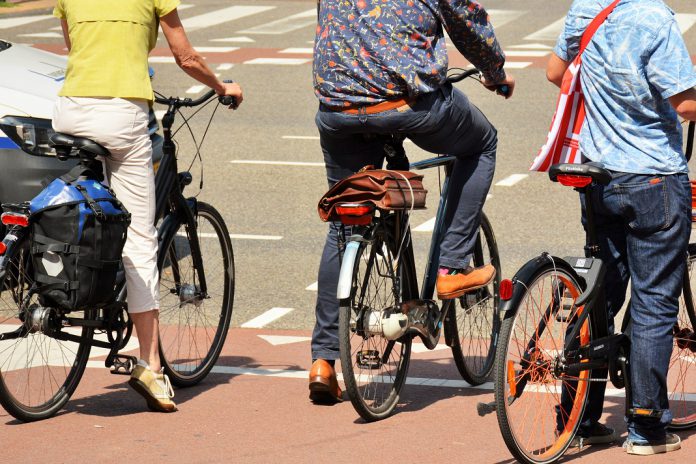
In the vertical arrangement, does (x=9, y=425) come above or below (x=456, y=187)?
below

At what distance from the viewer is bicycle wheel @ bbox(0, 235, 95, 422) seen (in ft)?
17.8

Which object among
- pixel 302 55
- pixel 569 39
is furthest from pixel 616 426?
pixel 302 55

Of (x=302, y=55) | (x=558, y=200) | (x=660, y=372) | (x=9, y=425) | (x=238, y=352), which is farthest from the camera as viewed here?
(x=302, y=55)

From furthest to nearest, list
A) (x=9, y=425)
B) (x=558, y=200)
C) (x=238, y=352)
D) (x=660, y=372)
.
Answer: (x=558, y=200), (x=238, y=352), (x=9, y=425), (x=660, y=372)

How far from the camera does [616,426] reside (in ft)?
18.5

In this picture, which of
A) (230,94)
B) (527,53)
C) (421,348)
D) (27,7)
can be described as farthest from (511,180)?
(27,7)

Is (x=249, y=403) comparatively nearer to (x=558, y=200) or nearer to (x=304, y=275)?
(x=304, y=275)

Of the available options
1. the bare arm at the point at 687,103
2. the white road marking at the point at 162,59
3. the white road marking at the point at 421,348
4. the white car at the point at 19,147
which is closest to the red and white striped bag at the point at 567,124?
the bare arm at the point at 687,103

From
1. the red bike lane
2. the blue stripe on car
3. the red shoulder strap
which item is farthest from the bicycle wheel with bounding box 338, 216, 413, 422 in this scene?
the blue stripe on car

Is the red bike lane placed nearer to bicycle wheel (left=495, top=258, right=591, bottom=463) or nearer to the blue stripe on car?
bicycle wheel (left=495, top=258, right=591, bottom=463)

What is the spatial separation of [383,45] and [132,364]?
170cm

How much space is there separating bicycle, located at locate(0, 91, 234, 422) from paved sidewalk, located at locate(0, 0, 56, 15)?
65.9 feet

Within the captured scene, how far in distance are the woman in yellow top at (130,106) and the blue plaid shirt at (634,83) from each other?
1.62 metres

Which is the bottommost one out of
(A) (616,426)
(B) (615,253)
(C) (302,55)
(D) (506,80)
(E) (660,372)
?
(C) (302,55)
